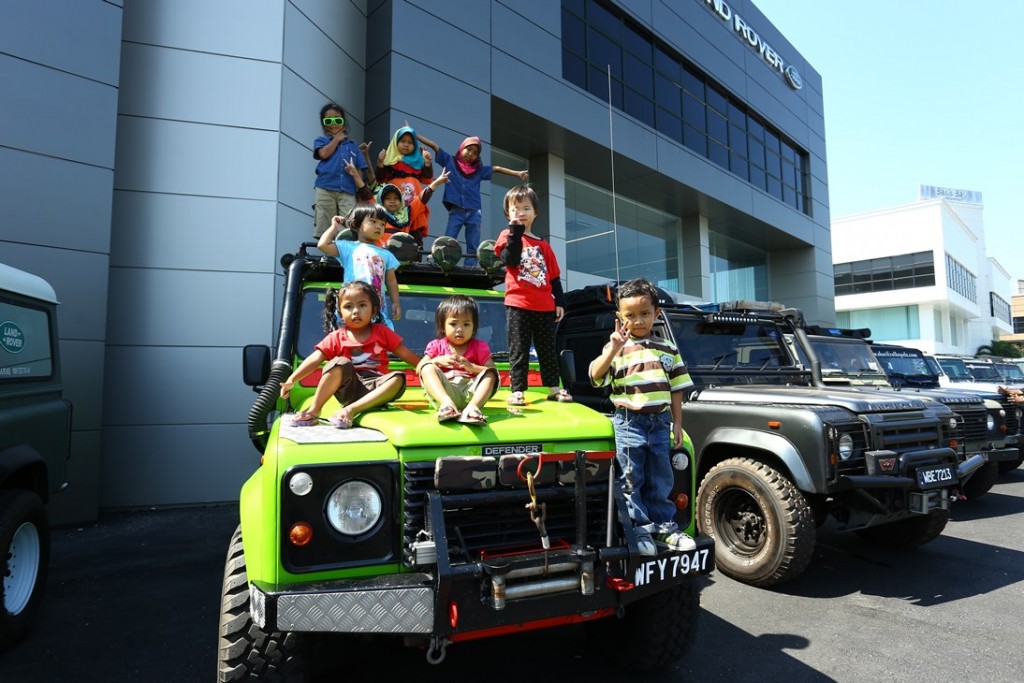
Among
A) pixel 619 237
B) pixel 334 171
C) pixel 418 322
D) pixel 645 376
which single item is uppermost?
pixel 619 237

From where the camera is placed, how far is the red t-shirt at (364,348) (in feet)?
10.4

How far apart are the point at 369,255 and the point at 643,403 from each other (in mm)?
2015

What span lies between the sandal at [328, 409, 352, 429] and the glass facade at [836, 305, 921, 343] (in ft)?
139

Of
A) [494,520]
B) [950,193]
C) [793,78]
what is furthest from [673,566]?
[950,193]

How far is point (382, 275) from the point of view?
3.88 meters

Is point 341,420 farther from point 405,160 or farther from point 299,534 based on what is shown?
point 405,160

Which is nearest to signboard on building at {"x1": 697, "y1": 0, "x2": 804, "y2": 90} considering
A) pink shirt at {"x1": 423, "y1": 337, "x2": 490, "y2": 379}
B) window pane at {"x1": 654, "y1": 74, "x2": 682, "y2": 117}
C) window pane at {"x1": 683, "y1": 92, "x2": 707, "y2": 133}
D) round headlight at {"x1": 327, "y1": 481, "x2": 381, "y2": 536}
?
window pane at {"x1": 683, "y1": 92, "x2": 707, "y2": 133}

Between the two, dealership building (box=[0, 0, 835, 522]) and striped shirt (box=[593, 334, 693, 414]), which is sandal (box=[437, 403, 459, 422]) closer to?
striped shirt (box=[593, 334, 693, 414])

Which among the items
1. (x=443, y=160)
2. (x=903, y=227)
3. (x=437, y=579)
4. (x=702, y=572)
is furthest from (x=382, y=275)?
(x=903, y=227)

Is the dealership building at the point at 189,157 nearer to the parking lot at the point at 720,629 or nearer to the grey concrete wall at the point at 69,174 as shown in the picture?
the grey concrete wall at the point at 69,174

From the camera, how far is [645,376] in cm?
314

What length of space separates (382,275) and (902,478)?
12.7ft

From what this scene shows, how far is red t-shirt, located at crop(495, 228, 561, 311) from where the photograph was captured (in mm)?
3730

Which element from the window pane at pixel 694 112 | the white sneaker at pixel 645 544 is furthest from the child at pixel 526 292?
the window pane at pixel 694 112
